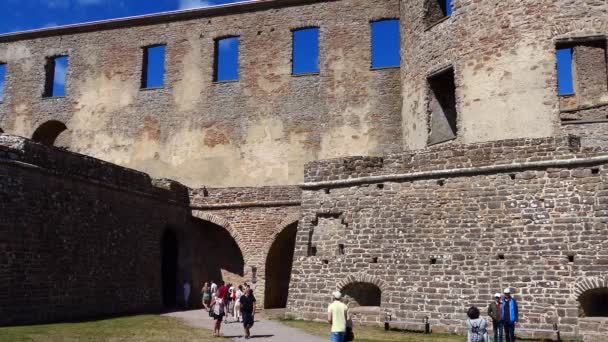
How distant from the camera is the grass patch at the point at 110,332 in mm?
11526

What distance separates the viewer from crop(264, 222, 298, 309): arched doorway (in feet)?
65.2

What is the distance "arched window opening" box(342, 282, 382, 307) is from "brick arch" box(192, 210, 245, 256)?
5738mm

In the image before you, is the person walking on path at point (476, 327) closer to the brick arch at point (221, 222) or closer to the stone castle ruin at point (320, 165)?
the stone castle ruin at point (320, 165)

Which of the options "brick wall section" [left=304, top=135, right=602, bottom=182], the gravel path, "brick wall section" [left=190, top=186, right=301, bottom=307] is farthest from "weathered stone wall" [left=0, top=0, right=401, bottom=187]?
the gravel path

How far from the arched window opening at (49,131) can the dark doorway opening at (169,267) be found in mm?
8659

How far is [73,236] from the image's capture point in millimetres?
15227

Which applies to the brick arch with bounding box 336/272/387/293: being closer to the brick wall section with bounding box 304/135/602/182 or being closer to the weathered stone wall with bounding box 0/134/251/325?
the brick wall section with bounding box 304/135/602/182

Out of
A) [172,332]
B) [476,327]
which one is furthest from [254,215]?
[476,327]

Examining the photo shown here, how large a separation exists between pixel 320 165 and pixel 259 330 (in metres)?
4.50

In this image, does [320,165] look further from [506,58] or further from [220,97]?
[220,97]

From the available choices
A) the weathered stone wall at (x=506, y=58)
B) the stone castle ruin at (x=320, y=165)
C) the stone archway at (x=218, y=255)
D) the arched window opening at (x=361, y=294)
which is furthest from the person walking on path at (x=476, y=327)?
the stone archway at (x=218, y=255)

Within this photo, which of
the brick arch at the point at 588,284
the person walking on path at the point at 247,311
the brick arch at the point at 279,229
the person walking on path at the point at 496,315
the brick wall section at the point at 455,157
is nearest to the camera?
the person walking on path at the point at 496,315

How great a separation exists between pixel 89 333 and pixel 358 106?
12847 millimetres

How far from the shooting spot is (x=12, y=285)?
1336cm
